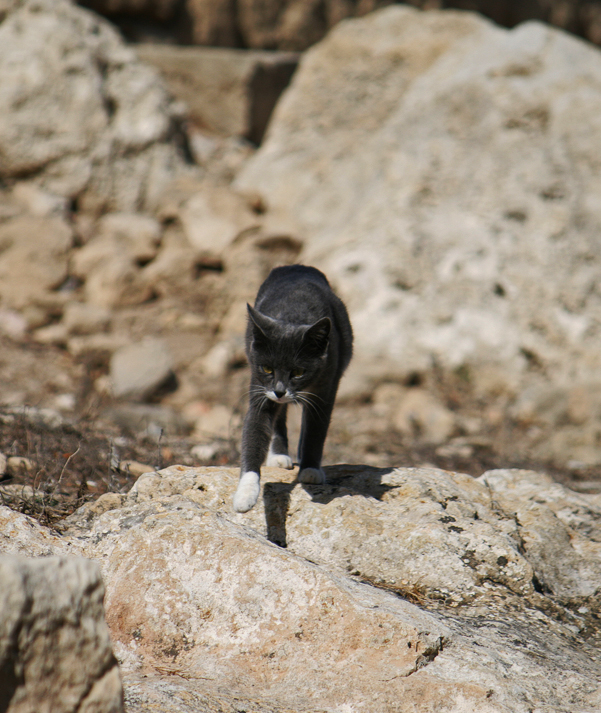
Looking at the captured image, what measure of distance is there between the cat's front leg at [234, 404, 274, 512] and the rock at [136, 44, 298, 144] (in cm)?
933

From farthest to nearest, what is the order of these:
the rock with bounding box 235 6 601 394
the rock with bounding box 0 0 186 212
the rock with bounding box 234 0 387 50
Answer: the rock with bounding box 234 0 387 50
the rock with bounding box 0 0 186 212
the rock with bounding box 235 6 601 394

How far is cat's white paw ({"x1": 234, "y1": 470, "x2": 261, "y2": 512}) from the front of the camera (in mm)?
2975

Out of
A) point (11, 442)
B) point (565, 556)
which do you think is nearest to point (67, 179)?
point (11, 442)

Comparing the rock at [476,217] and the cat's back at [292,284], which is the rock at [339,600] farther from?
the rock at [476,217]

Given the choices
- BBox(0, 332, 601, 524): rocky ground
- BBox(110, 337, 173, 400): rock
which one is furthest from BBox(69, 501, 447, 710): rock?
BBox(110, 337, 173, 400): rock

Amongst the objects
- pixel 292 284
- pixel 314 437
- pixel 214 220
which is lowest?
pixel 214 220

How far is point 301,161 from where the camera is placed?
966cm

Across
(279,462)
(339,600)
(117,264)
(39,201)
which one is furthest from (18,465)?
(39,201)

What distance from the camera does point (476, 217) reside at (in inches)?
303

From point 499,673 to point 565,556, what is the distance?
1188mm

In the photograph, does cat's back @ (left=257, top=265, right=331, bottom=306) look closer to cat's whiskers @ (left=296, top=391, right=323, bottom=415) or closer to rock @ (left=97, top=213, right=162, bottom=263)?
cat's whiskers @ (left=296, top=391, right=323, bottom=415)

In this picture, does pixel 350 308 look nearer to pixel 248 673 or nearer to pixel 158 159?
pixel 158 159

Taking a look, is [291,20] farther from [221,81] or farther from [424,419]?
[424,419]

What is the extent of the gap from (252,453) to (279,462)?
65 centimetres
